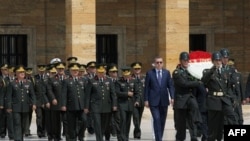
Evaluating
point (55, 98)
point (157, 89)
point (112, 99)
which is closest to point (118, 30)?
point (55, 98)

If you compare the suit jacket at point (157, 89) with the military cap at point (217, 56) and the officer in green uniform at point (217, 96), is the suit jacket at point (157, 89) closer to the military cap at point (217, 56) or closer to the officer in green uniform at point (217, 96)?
the officer in green uniform at point (217, 96)

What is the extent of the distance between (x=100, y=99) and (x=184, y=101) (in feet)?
5.61

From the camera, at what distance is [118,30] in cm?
3000

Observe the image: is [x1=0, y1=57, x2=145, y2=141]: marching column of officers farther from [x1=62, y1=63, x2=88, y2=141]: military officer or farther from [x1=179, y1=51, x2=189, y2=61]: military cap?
[x1=179, y1=51, x2=189, y2=61]: military cap

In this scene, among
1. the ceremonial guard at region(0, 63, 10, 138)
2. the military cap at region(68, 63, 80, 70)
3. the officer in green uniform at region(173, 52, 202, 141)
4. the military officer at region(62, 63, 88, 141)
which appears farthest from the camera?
the ceremonial guard at region(0, 63, 10, 138)

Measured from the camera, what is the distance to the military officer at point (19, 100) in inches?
695

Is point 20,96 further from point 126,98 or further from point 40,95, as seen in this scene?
point 126,98

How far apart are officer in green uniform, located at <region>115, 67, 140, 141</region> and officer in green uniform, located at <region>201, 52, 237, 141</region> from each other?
2.80 meters

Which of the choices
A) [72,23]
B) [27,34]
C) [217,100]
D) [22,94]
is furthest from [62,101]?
[27,34]

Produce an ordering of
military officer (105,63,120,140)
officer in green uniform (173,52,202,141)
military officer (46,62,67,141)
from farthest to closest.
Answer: military officer (46,62,67,141) → military officer (105,63,120,140) → officer in green uniform (173,52,202,141)

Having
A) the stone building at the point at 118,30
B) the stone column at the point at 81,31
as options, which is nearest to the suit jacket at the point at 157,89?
the stone column at the point at 81,31

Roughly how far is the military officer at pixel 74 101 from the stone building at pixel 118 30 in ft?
29.9

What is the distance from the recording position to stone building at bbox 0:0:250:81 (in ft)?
95.4

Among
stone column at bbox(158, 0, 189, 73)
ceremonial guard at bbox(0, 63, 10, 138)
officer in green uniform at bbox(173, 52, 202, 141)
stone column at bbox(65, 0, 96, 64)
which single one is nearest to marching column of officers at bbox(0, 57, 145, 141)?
ceremonial guard at bbox(0, 63, 10, 138)
